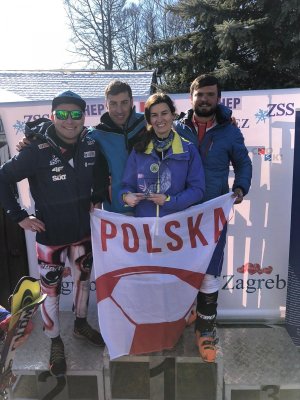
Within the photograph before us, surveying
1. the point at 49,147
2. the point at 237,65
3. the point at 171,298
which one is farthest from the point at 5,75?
the point at 171,298

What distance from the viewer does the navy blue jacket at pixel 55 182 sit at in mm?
2354

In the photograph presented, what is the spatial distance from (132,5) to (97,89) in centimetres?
1653

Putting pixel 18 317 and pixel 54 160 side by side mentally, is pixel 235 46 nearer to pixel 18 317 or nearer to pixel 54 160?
pixel 54 160

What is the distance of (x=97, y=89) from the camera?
6.53 metres

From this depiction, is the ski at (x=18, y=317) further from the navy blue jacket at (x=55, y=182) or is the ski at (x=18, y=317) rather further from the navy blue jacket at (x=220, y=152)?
the navy blue jacket at (x=220, y=152)

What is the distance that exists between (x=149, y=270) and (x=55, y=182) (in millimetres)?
821

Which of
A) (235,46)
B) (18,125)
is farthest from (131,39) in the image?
(18,125)

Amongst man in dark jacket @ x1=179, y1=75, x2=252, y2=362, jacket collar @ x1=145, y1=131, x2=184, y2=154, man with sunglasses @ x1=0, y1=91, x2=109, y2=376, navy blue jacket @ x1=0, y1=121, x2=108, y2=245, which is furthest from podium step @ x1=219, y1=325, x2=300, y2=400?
jacket collar @ x1=145, y1=131, x2=184, y2=154

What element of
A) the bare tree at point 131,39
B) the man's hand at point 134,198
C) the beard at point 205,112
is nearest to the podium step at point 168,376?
the man's hand at point 134,198

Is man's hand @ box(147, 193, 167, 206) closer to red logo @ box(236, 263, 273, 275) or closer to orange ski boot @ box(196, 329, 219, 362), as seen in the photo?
orange ski boot @ box(196, 329, 219, 362)

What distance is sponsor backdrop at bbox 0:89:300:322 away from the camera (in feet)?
10.4

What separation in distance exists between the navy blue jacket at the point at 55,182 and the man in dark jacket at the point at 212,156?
0.68 meters

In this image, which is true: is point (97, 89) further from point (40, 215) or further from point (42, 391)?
point (42, 391)

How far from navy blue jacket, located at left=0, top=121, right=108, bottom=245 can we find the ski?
1.39 feet
